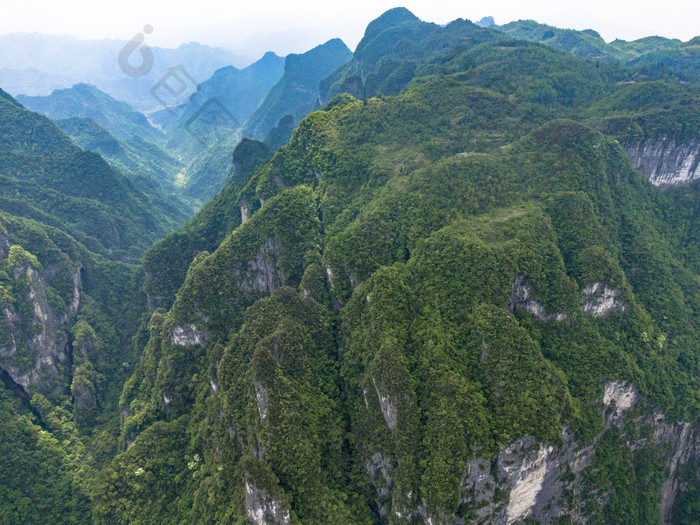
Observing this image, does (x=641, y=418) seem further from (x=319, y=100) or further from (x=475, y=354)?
(x=319, y=100)

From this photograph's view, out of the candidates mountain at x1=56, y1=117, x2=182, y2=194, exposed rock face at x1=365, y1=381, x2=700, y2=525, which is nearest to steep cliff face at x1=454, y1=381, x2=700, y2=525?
exposed rock face at x1=365, y1=381, x2=700, y2=525

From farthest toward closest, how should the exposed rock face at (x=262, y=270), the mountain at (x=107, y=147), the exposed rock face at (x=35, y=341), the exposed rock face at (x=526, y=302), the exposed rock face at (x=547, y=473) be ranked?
the mountain at (x=107, y=147) < the exposed rock face at (x=262, y=270) < the exposed rock face at (x=35, y=341) < the exposed rock face at (x=526, y=302) < the exposed rock face at (x=547, y=473)

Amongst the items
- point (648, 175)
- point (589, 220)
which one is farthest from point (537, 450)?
point (648, 175)

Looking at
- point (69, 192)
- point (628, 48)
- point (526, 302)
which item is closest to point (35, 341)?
point (69, 192)

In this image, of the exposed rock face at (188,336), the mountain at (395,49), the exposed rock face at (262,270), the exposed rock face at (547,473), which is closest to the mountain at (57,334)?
the exposed rock face at (188,336)

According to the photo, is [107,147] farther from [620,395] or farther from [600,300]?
[620,395]

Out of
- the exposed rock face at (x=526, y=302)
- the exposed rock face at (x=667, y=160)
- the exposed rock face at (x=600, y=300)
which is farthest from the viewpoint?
the exposed rock face at (x=667, y=160)

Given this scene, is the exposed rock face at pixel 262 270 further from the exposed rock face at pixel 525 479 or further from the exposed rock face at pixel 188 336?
the exposed rock face at pixel 525 479
